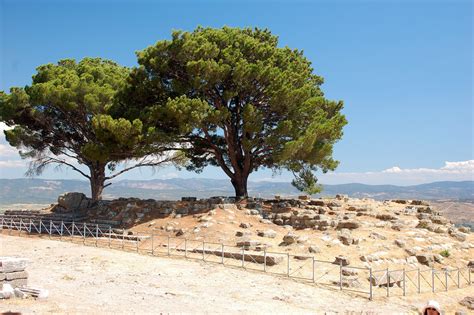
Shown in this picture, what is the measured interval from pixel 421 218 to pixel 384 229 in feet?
22.4

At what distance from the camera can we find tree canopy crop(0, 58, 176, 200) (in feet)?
105

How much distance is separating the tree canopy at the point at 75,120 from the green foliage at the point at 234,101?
2.49 metres

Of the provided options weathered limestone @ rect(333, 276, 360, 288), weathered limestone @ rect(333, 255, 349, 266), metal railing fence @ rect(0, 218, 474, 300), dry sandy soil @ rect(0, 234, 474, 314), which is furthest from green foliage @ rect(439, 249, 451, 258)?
weathered limestone @ rect(333, 276, 360, 288)

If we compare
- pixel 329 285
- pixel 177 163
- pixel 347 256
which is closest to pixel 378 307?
pixel 329 285

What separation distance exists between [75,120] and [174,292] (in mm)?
28060

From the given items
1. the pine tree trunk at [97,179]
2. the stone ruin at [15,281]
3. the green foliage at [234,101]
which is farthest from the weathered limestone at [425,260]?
the pine tree trunk at [97,179]

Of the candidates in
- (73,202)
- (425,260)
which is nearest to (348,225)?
(425,260)

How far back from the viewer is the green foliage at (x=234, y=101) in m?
32.0

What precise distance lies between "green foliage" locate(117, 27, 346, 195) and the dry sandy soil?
12.8 m

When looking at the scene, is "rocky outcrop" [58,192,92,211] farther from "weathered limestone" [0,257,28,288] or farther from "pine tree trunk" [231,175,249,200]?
"weathered limestone" [0,257,28,288]

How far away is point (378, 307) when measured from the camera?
15664mm

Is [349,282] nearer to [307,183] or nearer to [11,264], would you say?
[11,264]

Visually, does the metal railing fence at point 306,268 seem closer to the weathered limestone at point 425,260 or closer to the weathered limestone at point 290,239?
the weathered limestone at point 425,260

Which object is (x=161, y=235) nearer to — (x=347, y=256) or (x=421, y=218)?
(x=347, y=256)
